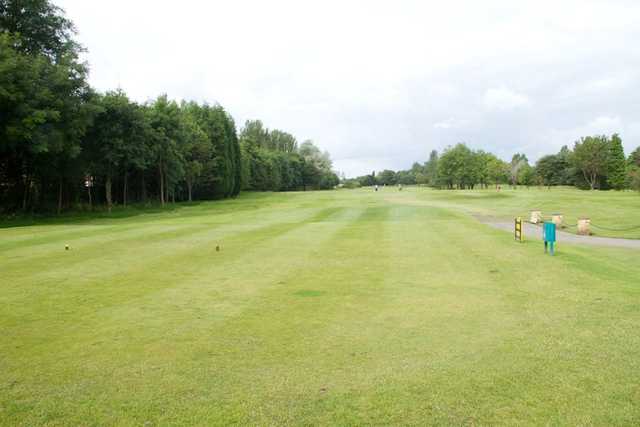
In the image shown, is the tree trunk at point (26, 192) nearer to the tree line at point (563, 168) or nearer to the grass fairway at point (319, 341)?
the grass fairway at point (319, 341)

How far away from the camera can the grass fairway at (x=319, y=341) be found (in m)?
4.34

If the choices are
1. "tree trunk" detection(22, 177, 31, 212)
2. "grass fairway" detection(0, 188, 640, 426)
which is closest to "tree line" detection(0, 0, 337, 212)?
"tree trunk" detection(22, 177, 31, 212)

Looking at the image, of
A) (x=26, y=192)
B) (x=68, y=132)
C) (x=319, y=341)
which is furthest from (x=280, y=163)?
(x=319, y=341)

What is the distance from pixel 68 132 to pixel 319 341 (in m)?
30.6

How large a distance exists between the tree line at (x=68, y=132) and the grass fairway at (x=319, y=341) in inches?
791

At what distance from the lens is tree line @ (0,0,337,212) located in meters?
27.3

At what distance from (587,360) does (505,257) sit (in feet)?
25.5

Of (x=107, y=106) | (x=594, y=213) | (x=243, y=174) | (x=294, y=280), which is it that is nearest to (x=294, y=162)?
(x=243, y=174)

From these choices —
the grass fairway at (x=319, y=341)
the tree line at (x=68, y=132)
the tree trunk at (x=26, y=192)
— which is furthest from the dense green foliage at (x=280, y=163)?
the grass fairway at (x=319, y=341)

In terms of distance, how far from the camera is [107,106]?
3756cm

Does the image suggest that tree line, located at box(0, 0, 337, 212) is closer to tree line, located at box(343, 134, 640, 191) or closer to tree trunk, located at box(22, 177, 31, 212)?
tree trunk, located at box(22, 177, 31, 212)

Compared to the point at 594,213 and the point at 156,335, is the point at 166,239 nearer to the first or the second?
the point at 156,335

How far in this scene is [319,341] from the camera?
20.0 feet

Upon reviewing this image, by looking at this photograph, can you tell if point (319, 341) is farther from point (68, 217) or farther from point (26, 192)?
point (26, 192)
